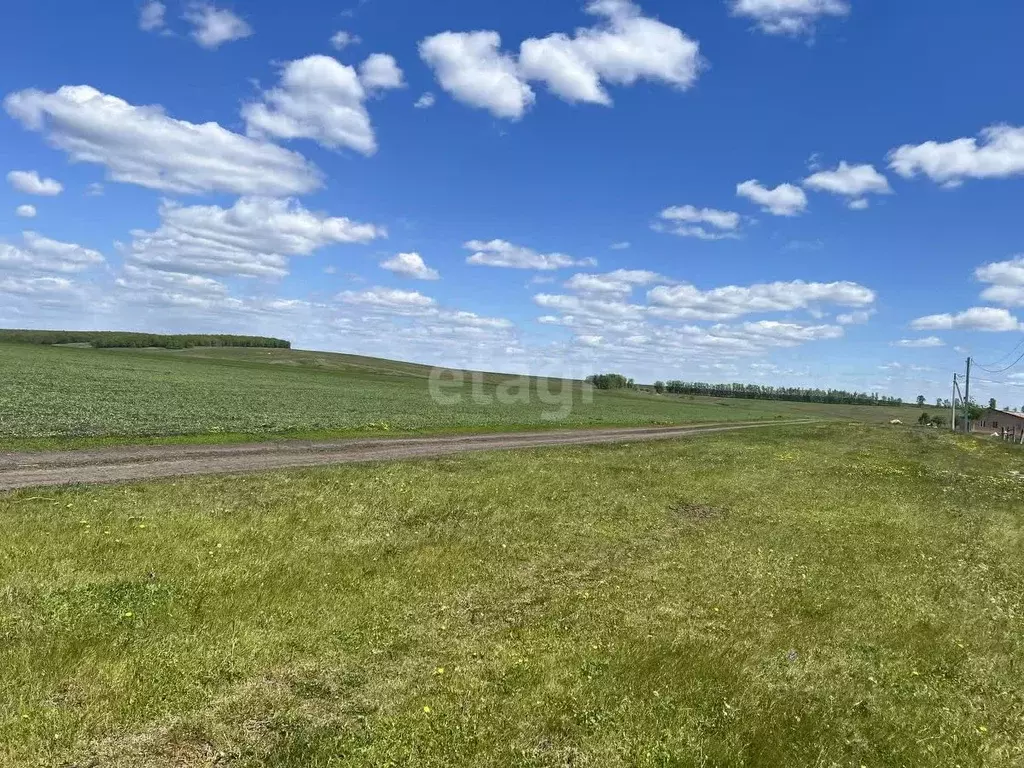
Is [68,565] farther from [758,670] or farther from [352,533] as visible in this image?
[758,670]

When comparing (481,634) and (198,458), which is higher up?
(198,458)

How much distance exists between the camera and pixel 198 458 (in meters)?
24.5

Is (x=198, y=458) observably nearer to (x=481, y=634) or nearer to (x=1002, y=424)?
(x=481, y=634)

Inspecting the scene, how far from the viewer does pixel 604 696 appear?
26.3 feet

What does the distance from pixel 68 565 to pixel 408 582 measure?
601 centimetres

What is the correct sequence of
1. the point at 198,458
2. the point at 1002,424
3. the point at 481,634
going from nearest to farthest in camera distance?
the point at 481,634 → the point at 198,458 → the point at 1002,424

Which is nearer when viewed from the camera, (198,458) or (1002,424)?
(198,458)

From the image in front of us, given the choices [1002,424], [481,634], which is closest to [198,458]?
[481,634]

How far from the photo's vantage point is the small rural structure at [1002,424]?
112438mm

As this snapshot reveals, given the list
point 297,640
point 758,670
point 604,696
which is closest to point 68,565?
point 297,640

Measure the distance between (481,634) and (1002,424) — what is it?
15161 centimetres

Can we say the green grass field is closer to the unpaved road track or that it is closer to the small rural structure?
the unpaved road track

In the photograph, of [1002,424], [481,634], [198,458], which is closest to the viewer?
[481,634]

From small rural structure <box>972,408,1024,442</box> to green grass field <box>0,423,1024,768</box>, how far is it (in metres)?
122
